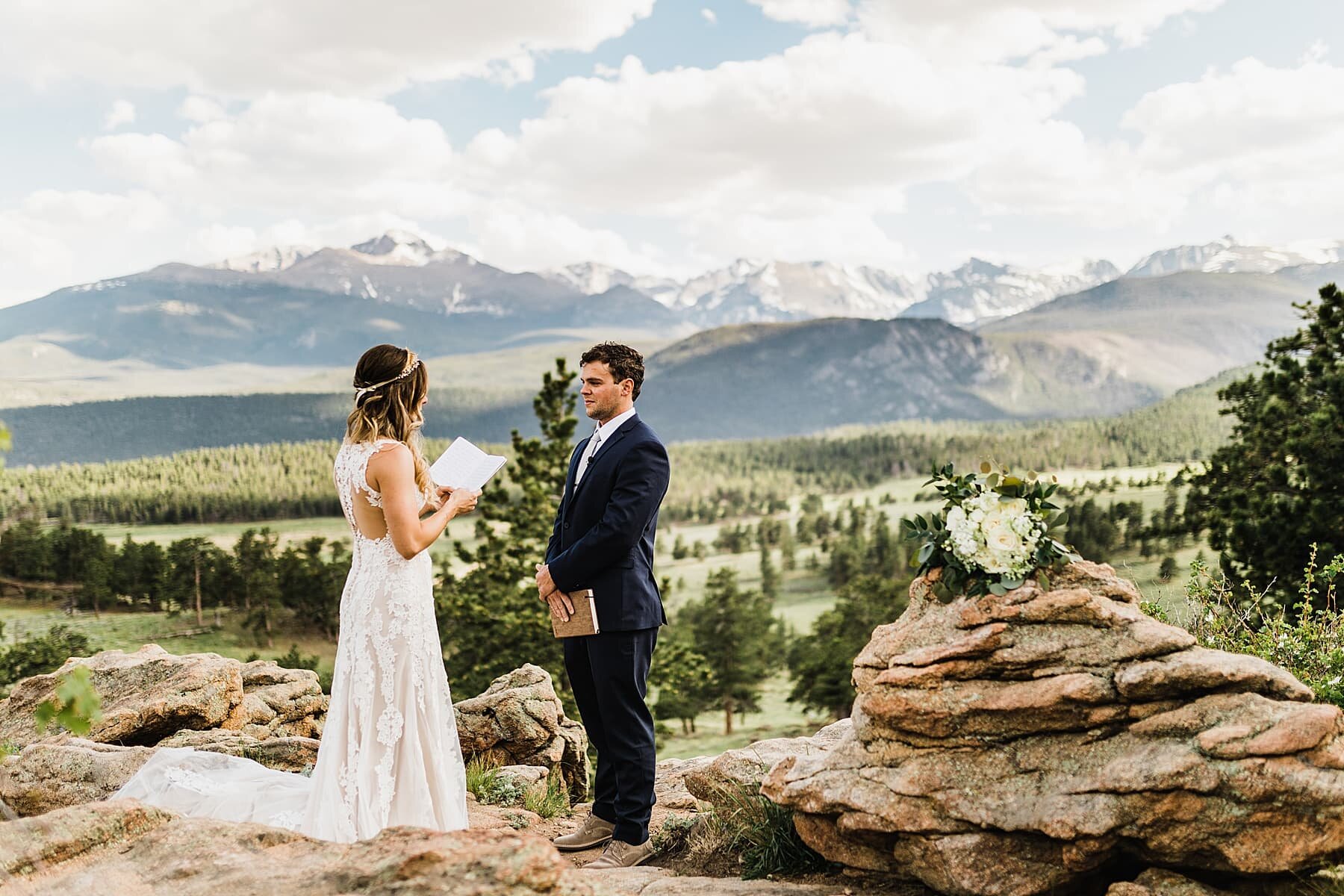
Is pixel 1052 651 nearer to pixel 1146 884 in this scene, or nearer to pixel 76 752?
pixel 1146 884

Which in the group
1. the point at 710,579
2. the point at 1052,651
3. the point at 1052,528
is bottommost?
the point at 710,579

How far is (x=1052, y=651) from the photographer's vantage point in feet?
18.9

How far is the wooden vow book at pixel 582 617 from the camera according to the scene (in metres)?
7.25

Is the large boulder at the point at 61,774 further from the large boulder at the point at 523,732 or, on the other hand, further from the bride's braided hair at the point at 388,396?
the bride's braided hair at the point at 388,396

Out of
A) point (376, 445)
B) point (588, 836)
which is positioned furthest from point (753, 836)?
point (376, 445)

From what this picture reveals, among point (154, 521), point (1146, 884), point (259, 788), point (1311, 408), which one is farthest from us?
point (154, 521)

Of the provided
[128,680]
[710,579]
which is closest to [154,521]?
[710,579]

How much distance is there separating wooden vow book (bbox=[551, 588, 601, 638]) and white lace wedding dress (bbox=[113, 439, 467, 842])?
0.97 metres

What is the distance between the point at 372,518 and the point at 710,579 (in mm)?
69235

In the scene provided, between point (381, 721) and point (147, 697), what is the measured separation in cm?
497

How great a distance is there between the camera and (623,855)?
7281 millimetres

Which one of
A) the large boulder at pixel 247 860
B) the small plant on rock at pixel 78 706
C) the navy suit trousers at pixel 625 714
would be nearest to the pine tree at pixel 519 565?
the navy suit trousers at pixel 625 714

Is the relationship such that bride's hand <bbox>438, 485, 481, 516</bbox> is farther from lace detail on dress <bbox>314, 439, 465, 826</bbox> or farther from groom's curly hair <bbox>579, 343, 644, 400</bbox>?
groom's curly hair <bbox>579, 343, 644, 400</bbox>

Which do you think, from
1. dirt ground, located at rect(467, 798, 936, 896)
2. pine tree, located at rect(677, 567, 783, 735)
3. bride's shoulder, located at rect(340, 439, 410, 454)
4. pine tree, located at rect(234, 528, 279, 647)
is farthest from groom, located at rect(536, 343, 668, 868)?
pine tree, located at rect(234, 528, 279, 647)
